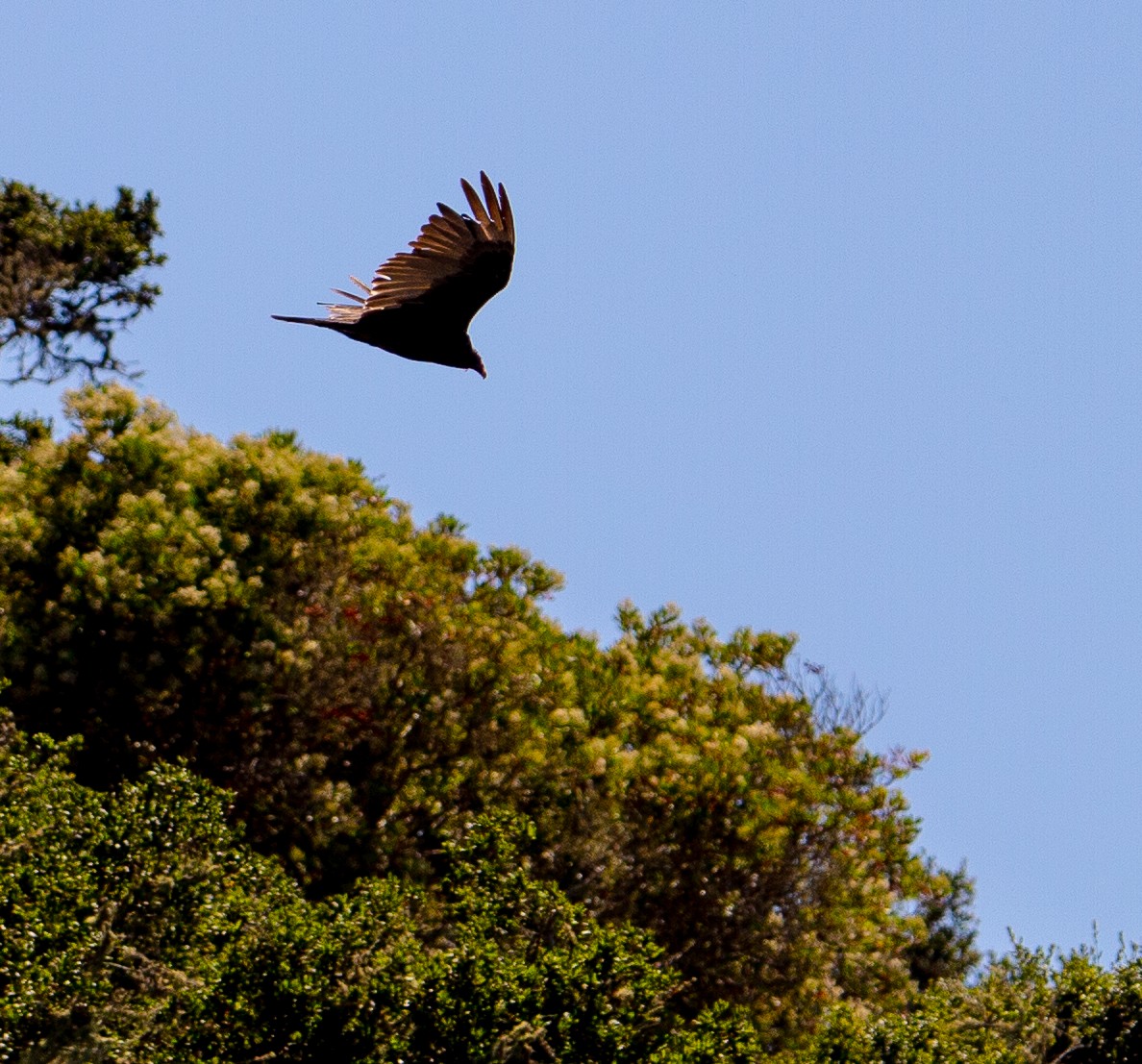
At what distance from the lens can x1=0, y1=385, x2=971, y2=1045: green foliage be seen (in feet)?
61.3

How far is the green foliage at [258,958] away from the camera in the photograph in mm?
13086

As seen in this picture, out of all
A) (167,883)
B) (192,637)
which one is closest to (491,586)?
(192,637)

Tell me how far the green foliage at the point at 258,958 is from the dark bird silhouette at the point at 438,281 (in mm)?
5065

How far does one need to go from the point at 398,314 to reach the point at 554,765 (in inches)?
373

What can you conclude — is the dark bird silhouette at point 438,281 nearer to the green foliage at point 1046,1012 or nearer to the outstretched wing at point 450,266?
the outstretched wing at point 450,266

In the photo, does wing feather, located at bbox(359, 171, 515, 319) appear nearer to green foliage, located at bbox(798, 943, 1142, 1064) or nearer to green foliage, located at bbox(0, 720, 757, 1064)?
green foliage, located at bbox(0, 720, 757, 1064)

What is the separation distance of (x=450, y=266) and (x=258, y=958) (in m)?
5.89

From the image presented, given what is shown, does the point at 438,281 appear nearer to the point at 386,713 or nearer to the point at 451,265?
the point at 451,265

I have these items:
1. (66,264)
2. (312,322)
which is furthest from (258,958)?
(66,264)

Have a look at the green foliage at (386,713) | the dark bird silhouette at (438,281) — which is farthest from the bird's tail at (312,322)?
the green foliage at (386,713)

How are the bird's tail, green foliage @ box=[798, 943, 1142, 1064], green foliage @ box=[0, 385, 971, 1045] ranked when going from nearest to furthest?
the bird's tail < green foliage @ box=[798, 943, 1142, 1064] < green foliage @ box=[0, 385, 971, 1045]

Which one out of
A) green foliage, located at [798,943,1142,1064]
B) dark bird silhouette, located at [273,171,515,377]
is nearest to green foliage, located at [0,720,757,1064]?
green foliage, located at [798,943,1142,1064]

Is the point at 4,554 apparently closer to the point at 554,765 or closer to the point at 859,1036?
the point at 554,765

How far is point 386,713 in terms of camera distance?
19766 mm
